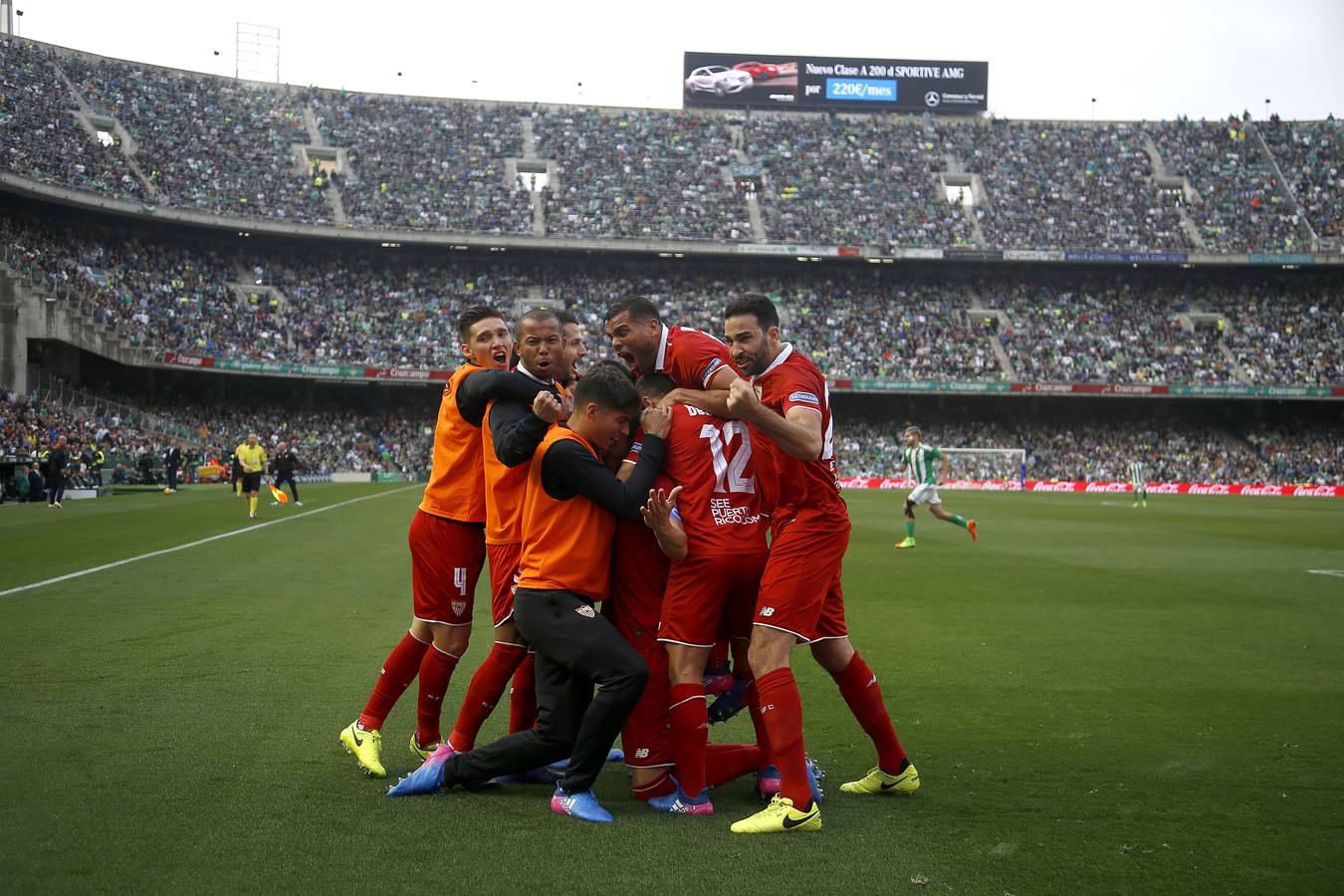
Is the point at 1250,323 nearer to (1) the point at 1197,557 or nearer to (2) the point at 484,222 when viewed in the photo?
(2) the point at 484,222

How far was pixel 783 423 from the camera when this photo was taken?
505 centimetres

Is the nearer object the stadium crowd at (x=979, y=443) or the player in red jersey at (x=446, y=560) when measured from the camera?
the player in red jersey at (x=446, y=560)

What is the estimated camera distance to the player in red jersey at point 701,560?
5.32m

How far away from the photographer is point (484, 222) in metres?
57.1

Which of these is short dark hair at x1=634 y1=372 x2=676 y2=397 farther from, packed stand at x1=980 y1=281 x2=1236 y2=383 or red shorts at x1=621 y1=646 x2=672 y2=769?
packed stand at x1=980 y1=281 x2=1236 y2=383

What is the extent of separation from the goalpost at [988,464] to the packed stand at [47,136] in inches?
1554

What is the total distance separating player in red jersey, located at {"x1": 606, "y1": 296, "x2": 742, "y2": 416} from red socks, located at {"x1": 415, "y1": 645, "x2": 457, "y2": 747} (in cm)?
191

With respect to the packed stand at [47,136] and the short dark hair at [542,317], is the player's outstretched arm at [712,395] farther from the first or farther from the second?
the packed stand at [47,136]

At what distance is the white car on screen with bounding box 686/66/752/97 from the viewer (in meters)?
66.4

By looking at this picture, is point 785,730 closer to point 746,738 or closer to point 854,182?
point 746,738

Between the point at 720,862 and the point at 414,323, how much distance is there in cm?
5390

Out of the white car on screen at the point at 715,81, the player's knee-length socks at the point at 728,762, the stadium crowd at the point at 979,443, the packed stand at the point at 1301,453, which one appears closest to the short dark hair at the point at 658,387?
the player's knee-length socks at the point at 728,762

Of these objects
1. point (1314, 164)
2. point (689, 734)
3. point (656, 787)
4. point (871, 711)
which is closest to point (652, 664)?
point (689, 734)

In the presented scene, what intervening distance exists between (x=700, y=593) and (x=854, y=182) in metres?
59.1
